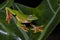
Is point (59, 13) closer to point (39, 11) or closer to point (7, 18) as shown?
point (39, 11)

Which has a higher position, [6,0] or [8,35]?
[6,0]

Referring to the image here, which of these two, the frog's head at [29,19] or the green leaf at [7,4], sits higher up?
the green leaf at [7,4]

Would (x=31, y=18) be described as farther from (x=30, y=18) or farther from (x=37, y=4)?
(x=37, y=4)

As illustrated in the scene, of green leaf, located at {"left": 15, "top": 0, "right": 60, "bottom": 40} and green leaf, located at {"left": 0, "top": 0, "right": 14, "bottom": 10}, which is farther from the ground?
green leaf, located at {"left": 0, "top": 0, "right": 14, "bottom": 10}

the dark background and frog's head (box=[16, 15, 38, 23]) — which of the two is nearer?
frog's head (box=[16, 15, 38, 23])

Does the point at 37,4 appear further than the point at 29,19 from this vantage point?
Yes

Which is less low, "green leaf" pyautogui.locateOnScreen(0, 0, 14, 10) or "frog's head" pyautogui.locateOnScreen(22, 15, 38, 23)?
"green leaf" pyautogui.locateOnScreen(0, 0, 14, 10)

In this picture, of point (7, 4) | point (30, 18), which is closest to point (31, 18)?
point (30, 18)

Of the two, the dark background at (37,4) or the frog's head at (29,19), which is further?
the dark background at (37,4)

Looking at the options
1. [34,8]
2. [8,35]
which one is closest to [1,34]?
[8,35]

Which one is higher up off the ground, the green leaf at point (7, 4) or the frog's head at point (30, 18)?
the green leaf at point (7, 4)

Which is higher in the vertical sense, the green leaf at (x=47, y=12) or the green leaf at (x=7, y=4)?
the green leaf at (x=7, y=4)
